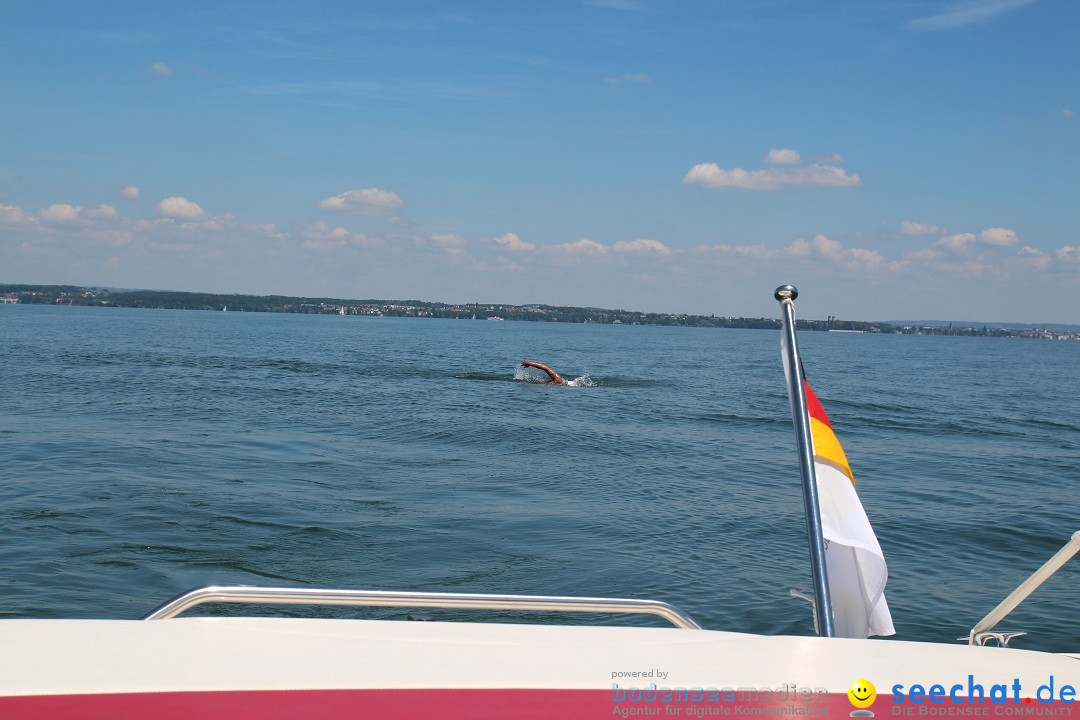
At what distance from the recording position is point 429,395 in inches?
1305

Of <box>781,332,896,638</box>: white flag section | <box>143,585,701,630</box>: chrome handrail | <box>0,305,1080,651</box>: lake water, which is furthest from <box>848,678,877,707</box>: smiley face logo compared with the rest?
<box>0,305,1080,651</box>: lake water

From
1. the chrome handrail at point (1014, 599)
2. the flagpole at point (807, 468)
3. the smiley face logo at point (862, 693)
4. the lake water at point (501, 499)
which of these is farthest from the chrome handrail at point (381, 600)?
the lake water at point (501, 499)

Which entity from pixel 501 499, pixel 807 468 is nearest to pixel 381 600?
pixel 807 468

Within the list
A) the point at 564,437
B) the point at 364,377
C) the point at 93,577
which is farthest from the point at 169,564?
the point at 364,377

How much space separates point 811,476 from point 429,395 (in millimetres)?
29469

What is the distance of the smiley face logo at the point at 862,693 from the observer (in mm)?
2611

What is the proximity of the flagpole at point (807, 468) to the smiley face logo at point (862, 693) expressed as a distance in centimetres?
97

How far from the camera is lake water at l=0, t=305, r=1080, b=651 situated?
10.6 metres

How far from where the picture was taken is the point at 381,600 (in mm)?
3422

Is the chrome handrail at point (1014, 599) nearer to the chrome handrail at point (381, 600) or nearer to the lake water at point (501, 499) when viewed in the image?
the chrome handrail at point (381, 600)

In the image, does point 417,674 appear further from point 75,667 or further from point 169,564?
point 169,564

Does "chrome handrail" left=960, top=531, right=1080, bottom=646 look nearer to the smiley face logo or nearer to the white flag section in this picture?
the white flag section

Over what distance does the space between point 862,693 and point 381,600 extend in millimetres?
1646

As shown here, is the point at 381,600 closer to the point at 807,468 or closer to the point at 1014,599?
the point at 807,468
